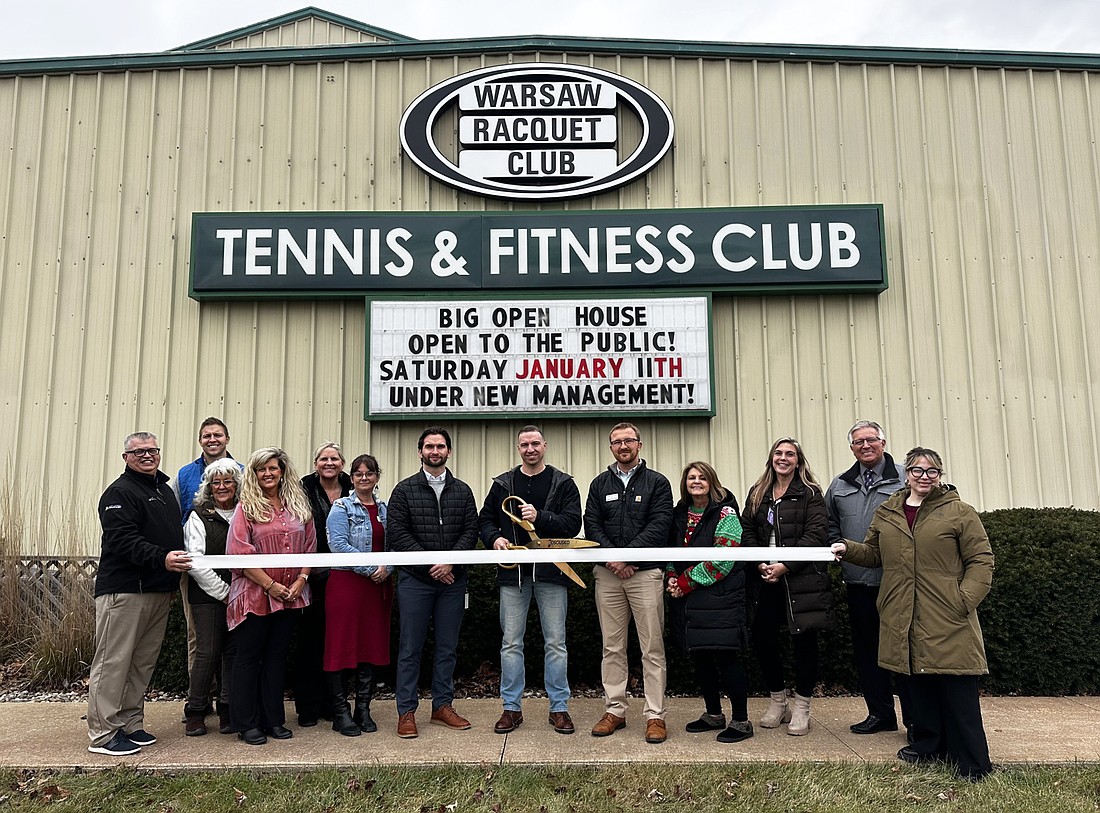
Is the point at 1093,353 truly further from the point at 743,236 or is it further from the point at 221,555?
the point at 221,555

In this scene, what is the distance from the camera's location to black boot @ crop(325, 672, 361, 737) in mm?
5332

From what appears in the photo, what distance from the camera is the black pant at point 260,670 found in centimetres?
517

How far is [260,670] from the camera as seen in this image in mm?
5305

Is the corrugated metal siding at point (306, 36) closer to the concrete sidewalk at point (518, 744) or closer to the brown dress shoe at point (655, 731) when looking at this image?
the concrete sidewalk at point (518, 744)

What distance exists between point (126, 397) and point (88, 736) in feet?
13.6

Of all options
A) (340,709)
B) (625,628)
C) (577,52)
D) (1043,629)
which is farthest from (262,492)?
(577,52)

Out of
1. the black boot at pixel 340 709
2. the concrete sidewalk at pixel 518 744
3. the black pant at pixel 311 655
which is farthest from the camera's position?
the black pant at pixel 311 655

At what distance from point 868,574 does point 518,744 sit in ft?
8.05

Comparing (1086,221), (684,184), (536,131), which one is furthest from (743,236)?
(1086,221)

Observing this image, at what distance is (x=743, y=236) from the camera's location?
860 centimetres

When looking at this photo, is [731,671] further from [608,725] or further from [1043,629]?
[1043,629]

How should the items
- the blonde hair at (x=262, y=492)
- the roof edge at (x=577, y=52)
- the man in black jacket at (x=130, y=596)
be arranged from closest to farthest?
1. the man in black jacket at (x=130, y=596)
2. the blonde hair at (x=262, y=492)
3. the roof edge at (x=577, y=52)

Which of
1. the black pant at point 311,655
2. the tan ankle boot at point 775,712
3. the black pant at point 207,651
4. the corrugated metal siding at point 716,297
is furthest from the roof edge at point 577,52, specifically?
the tan ankle boot at point 775,712

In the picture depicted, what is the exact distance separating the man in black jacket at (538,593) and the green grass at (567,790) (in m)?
0.75
